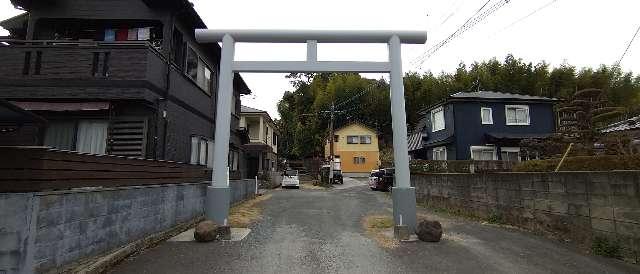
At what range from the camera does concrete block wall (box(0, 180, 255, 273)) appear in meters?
4.07

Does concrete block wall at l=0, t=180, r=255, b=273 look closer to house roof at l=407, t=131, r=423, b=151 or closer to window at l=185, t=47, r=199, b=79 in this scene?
window at l=185, t=47, r=199, b=79

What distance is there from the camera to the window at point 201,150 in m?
12.8

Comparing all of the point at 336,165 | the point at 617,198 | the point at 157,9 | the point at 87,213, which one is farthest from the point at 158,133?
the point at 336,165

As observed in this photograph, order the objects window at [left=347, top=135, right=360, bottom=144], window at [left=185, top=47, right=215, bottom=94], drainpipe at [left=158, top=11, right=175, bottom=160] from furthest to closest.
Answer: window at [left=347, top=135, right=360, bottom=144] < window at [left=185, top=47, right=215, bottom=94] < drainpipe at [left=158, top=11, right=175, bottom=160]

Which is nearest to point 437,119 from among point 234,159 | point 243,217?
point 234,159

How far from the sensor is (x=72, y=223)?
16.0 ft

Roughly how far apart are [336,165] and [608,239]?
3040 centimetres

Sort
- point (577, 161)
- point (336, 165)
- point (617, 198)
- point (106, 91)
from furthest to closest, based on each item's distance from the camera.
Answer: point (336, 165)
point (106, 91)
point (577, 161)
point (617, 198)

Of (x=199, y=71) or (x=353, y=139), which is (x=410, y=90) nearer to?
(x=353, y=139)

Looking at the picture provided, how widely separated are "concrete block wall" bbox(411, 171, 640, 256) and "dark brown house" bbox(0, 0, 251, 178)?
9.61 m

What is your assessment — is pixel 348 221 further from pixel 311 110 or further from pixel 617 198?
pixel 311 110

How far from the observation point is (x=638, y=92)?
103 ft

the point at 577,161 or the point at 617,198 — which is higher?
the point at 577,161

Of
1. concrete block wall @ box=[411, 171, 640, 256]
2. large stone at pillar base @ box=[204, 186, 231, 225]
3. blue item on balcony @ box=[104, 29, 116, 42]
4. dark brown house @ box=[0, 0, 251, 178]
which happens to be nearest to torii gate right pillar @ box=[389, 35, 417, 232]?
concrete block wall @ box=[411, 171, 640, 256]
